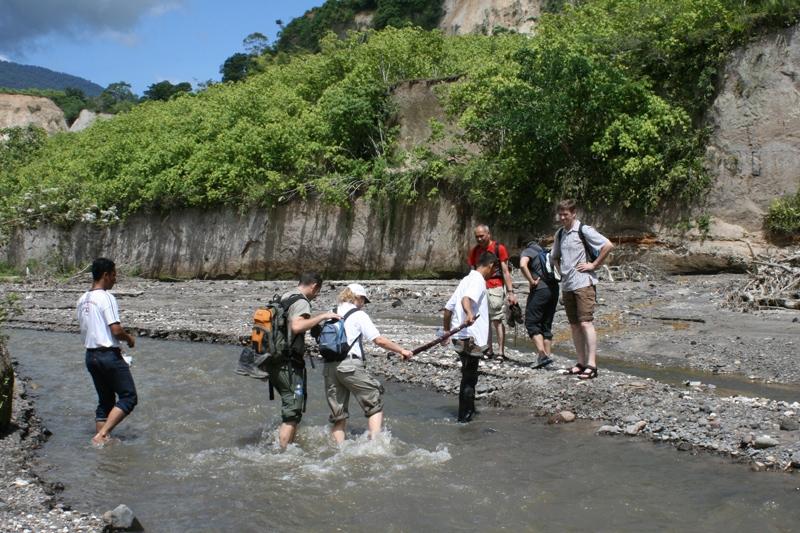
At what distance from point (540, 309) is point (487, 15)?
171ft

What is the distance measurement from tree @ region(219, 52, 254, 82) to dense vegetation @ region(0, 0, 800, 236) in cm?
3314

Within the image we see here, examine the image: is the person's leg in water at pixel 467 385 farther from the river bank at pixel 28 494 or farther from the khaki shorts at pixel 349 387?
the river bank at pixel 28 494

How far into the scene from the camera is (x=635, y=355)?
12.8 meters

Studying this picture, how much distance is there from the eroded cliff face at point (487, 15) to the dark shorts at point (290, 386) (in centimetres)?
4984

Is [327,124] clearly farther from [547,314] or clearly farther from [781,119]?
[547,314]

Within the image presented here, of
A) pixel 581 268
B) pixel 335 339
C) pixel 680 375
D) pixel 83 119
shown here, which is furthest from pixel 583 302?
pixel 83 119

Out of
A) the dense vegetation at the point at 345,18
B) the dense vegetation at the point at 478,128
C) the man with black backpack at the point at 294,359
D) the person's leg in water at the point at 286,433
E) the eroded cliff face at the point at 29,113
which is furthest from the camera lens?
the dense vegetation at the point at 345,18

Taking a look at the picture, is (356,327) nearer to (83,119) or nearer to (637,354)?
(637,354)

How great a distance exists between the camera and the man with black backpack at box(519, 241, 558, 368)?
36.0ft

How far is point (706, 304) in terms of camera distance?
15664 millimetres

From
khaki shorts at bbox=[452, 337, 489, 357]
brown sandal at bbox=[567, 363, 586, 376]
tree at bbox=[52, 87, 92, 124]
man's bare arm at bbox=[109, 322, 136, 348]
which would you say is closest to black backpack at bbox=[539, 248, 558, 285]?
brown sandal at bbox=[567, 363, 586, 376]

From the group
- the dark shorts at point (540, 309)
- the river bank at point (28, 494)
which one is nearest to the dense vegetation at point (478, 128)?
the dark shorts at point (540, 309)

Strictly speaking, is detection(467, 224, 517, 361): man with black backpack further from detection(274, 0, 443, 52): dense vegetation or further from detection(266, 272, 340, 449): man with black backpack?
detection(274, 0, 443, 52): dense vegetation

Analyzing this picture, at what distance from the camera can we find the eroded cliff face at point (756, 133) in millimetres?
19578
